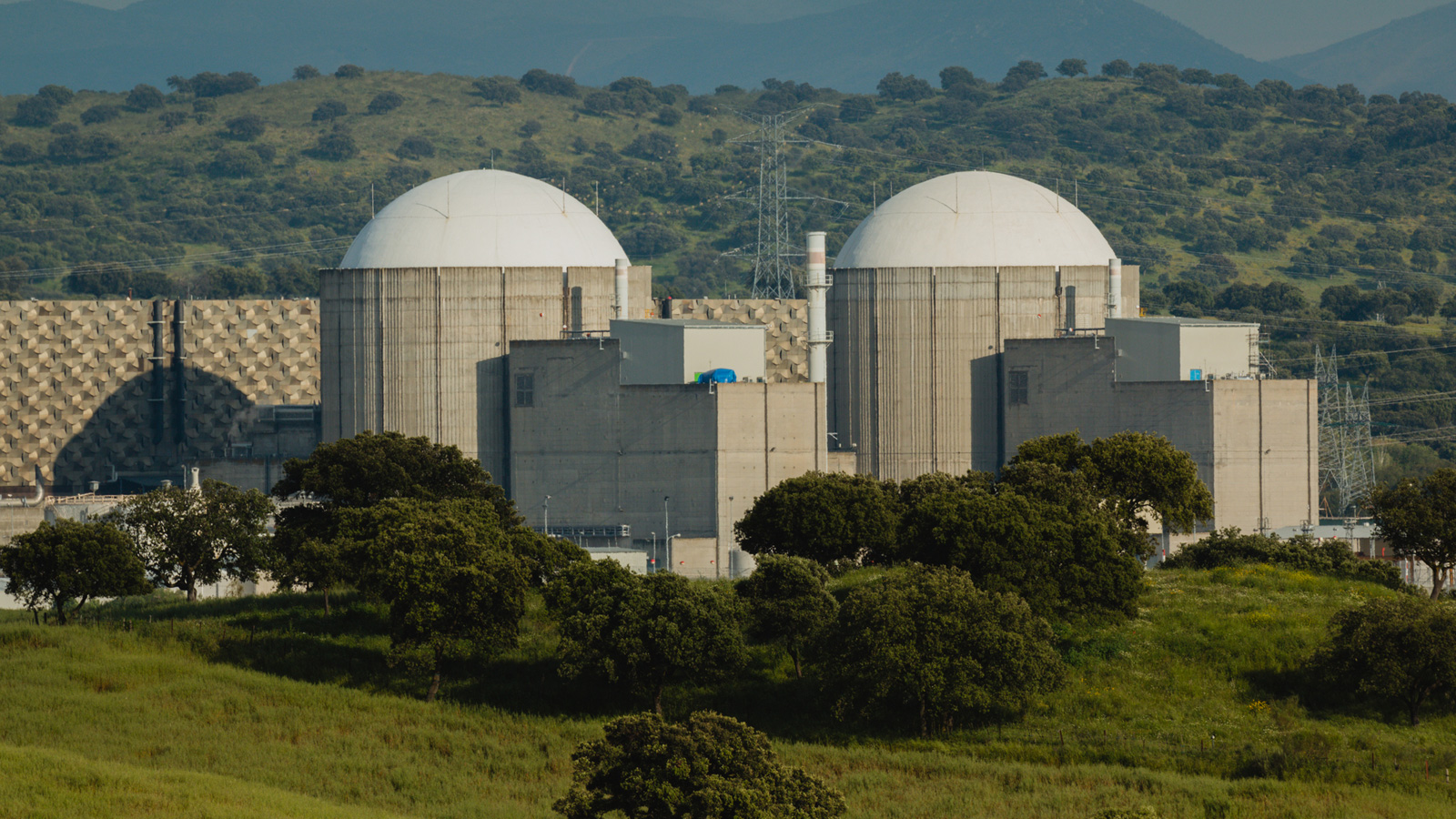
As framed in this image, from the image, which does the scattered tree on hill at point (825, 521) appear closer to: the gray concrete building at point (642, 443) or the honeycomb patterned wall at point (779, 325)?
the gray concrete building at point (642, 443)

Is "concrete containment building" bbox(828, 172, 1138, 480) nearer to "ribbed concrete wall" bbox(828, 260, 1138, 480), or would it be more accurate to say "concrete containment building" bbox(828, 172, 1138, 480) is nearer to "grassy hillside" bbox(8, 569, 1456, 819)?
"ribbed concrete wall" bbox(828, 260, 1138, 480)

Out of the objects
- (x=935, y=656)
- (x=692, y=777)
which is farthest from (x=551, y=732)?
(x=692, y=777)

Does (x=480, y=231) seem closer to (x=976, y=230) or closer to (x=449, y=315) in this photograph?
(x=449, y=315)

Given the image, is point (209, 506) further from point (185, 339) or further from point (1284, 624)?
point (185, 339)

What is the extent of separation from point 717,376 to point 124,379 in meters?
54.3

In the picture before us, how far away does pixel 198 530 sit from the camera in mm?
64875

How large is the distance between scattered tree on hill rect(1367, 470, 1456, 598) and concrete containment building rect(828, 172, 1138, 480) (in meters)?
28.0

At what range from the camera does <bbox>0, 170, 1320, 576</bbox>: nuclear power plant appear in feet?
271

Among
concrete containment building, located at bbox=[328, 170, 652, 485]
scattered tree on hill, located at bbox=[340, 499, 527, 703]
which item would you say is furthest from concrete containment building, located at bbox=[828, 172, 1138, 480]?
scattered tree on hill, located at bbox=[340, 499, 527, 703]

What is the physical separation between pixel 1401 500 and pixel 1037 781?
26968 millimetres

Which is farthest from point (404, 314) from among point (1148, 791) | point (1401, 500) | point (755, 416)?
point (1148, 791)

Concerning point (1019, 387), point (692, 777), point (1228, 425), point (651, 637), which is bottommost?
point (692, 777)

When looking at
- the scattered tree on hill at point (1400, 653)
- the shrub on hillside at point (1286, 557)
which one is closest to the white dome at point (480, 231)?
the shrub on hillside at point (1286, 557)

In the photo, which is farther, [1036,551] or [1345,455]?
[1345,455]
